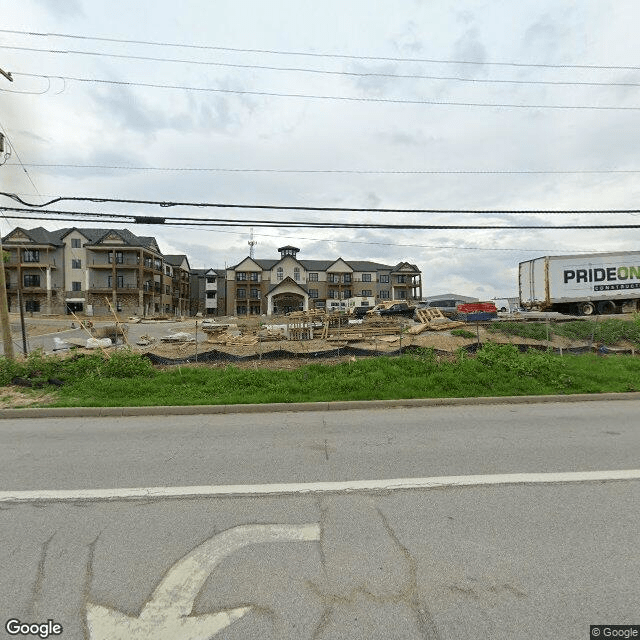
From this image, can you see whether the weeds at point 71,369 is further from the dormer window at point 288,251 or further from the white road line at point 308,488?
the dormer window at point 288,251

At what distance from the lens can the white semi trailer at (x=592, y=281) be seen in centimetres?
2148

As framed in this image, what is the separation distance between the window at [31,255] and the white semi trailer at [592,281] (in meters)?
64.8

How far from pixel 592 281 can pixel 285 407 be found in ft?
72.4

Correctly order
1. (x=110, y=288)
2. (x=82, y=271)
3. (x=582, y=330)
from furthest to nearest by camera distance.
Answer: (x=82, y=271) < (x=110, y=288) < (x=582, y=330)

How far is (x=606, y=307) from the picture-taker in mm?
22688

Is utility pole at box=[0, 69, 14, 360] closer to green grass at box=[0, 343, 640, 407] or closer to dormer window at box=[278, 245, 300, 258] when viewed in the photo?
green grass at box=[0, 343, 640, 407]

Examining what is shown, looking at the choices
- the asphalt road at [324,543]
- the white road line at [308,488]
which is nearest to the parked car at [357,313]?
the asphalt road at [324,543]

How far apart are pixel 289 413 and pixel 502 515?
492cm

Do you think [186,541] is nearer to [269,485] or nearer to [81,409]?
[269,485]

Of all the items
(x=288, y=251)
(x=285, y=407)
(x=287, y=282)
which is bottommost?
(x=285, y=407)

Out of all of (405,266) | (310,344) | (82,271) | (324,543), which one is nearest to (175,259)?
(82,271)

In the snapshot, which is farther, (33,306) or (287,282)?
(287,282)

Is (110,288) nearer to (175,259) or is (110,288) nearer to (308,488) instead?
(175,259)

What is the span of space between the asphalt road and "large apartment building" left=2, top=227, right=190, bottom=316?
55.2 m
